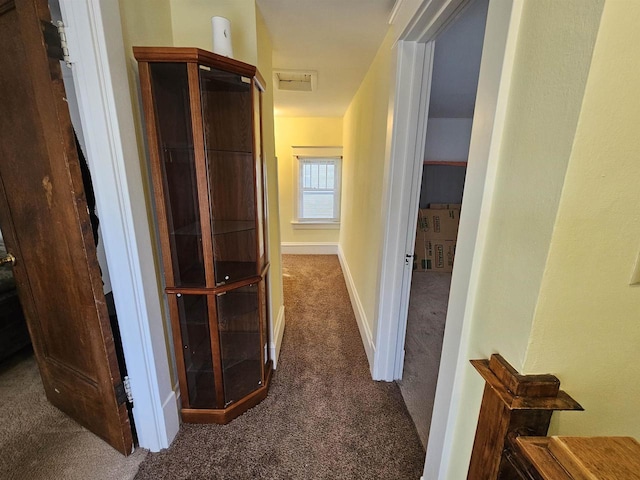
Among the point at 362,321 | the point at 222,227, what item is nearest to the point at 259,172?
the point at 222,227

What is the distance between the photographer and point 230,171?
1542 mm

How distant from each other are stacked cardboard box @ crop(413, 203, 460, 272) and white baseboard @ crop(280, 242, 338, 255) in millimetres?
1438

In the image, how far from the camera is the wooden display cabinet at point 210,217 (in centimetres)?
126

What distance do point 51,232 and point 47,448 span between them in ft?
3.76

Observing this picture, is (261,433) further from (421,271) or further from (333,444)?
(421,271)

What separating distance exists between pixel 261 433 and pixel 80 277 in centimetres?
121

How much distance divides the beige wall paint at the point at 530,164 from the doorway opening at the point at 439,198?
28.6 inches

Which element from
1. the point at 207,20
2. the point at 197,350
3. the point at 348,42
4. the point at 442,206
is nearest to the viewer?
the point at 207,20

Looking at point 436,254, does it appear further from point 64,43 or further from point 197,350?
point 64,43

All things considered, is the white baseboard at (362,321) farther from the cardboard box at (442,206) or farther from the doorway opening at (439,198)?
the cardboard box at (442,206)

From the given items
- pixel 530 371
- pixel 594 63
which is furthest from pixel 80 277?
pixel 594 63

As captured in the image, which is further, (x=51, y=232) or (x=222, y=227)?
(x=222, y=227)

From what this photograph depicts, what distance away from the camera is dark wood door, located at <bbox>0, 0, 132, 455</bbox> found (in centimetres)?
105

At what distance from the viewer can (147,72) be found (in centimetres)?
118
